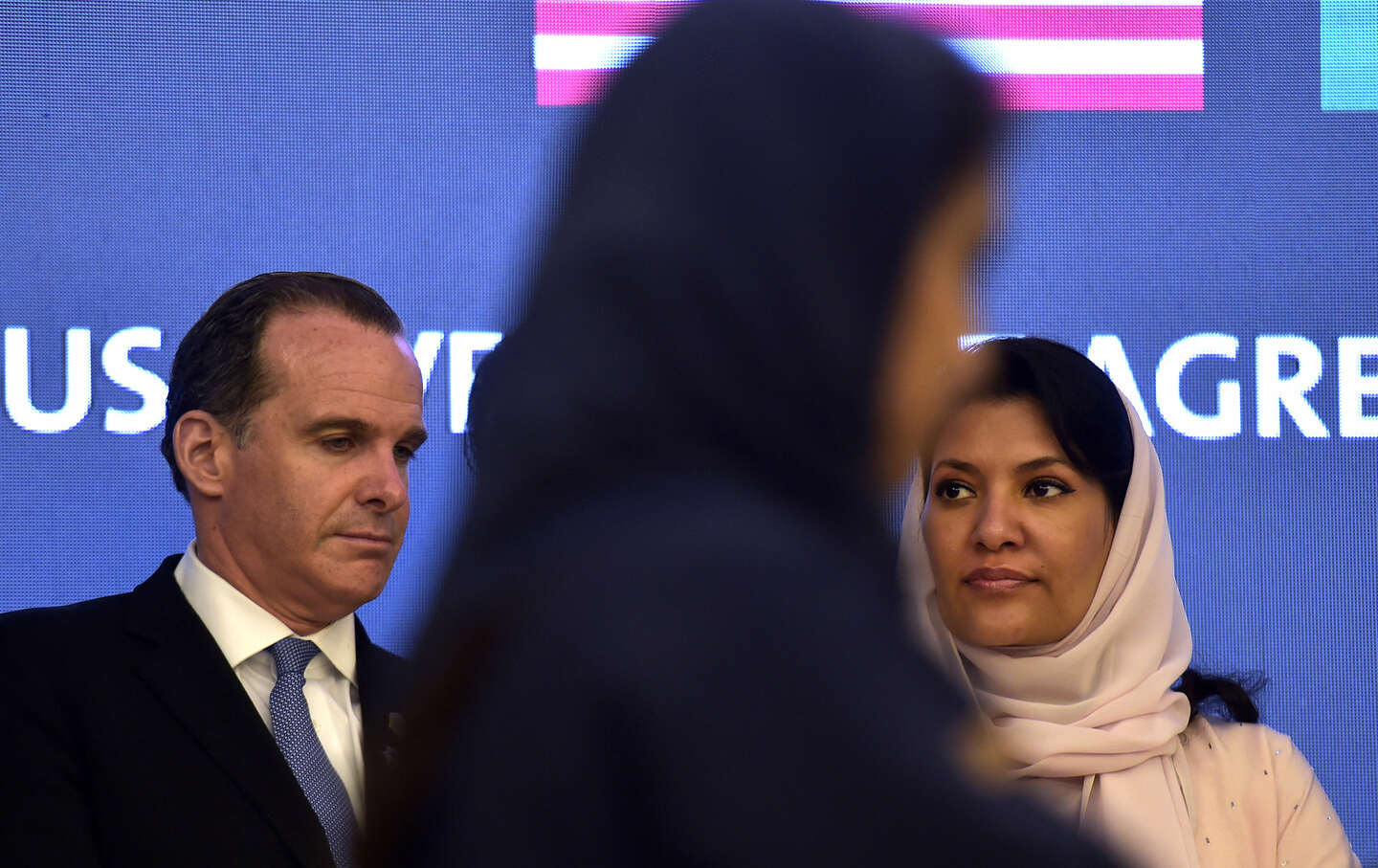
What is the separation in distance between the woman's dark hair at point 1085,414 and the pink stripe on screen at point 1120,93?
0.86 meters

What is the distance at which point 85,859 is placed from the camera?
64.8 inches

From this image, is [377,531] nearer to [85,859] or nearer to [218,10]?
[85,859]

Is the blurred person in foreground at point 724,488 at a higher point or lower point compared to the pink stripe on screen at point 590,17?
lower

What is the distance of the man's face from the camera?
2.06m

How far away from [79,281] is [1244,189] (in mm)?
2336

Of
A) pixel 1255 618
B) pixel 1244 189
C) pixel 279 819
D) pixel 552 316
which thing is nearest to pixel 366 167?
pixel 279 819

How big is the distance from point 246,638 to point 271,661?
5 cm

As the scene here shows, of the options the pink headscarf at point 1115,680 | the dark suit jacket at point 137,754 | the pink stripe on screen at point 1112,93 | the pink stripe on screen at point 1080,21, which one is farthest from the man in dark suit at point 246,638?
the pink stripe on screen at point 1080,21

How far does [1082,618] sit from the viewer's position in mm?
2277

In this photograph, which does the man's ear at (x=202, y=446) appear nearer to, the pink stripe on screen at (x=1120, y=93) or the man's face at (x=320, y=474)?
the man's face at (x=320, y=474)

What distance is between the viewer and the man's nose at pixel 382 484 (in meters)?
2.18

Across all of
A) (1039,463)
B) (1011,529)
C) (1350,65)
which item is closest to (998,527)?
(1011,529)

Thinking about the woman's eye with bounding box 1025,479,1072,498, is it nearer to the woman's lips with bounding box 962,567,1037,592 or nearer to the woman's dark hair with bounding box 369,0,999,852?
the woman's lips with bounding box 962,567,1037,592

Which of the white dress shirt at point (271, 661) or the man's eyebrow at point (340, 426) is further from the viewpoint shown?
the man's eyebrow at point (340, 426)
